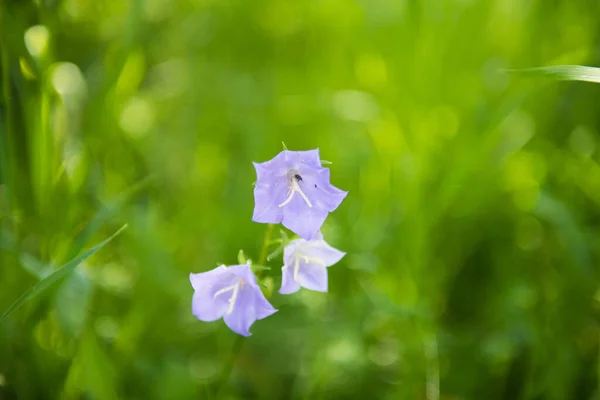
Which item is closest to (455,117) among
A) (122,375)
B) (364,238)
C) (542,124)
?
(542,124)

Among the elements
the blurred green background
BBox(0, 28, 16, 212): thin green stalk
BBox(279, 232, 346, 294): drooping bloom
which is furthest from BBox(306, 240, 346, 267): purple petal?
BBox(0, 28, 16, 212): thin green stalk

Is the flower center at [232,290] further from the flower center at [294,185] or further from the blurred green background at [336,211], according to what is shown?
the flower center at [294,185]

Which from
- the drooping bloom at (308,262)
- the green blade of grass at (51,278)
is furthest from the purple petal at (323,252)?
the green blade of grass at (51,278)

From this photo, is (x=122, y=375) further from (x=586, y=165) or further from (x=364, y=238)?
(x=586, y=165)

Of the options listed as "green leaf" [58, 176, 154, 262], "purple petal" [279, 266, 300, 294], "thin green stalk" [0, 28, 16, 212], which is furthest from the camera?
"thin green stalk" [0, 28, 16, 212]

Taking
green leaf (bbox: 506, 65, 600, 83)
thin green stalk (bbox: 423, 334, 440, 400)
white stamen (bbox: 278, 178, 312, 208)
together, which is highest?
green leaf (bbox: 506, 65, 600, 83)

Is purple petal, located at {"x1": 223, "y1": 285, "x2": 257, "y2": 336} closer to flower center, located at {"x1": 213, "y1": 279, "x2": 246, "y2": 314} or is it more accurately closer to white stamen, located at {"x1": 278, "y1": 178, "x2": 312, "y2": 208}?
flower center, located at {"x1": 213, "y1": 279, "x2": 246, "y2": 314}

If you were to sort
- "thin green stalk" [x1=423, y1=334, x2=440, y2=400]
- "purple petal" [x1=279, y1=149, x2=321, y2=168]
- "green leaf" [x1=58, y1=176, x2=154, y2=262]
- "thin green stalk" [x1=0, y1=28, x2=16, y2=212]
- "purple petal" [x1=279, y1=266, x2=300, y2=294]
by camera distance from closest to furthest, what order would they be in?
"purple petal" [x1=279, y1=149, x2=321, y2=168], "purple petal" [x1=279, y1=266, x2=300, y2=294], "green leaf" [x1=58, y1=176, x2=154, y2=262], "thin green stalk" [x1=0, y1=28, x2=16, y2=212], "thin green stalk" [x1=423, y1=334, x2=440, y2=400]

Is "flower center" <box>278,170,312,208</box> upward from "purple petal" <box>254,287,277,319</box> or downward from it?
upward
